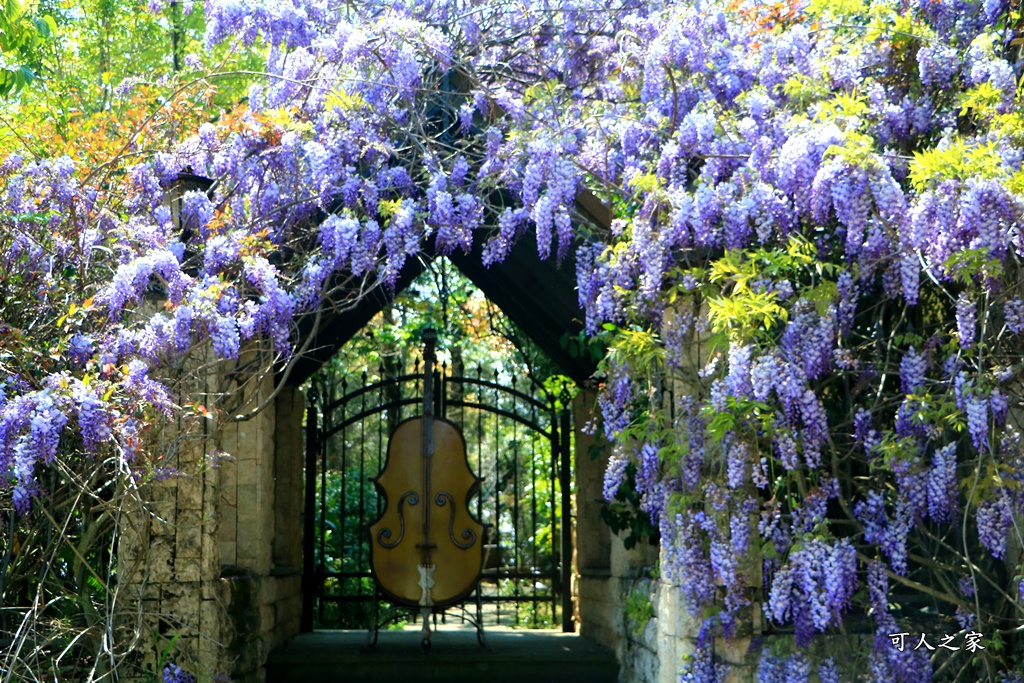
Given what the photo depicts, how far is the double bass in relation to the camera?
7.09 meters

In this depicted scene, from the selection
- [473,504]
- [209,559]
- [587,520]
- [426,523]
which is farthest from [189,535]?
[473,504]

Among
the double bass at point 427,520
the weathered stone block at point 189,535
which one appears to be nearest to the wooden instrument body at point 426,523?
the double bass at point 427,520

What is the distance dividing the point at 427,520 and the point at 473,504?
18.0 feet

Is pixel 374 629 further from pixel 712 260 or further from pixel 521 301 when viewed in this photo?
pixel 712 260

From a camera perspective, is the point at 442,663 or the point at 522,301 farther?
the point at 522,301

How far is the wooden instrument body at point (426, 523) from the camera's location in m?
7.10

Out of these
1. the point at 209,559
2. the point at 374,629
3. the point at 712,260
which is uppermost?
the point at 712,260

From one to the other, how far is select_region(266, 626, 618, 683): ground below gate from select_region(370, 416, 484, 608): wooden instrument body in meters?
0.36

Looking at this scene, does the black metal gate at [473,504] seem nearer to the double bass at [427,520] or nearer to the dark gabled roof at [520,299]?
the double bass at [427,520]

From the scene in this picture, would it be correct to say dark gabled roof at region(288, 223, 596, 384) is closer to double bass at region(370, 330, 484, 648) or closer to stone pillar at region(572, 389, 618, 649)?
double bass at region(370, 330, 484, 648)

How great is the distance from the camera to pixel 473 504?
41.3ft

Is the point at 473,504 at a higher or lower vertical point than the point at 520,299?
lower

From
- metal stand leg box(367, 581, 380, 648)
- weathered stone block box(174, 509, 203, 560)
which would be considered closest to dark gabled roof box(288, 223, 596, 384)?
weathered stone block box(174, 509, 203, 560)

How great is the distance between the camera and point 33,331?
477 cm
